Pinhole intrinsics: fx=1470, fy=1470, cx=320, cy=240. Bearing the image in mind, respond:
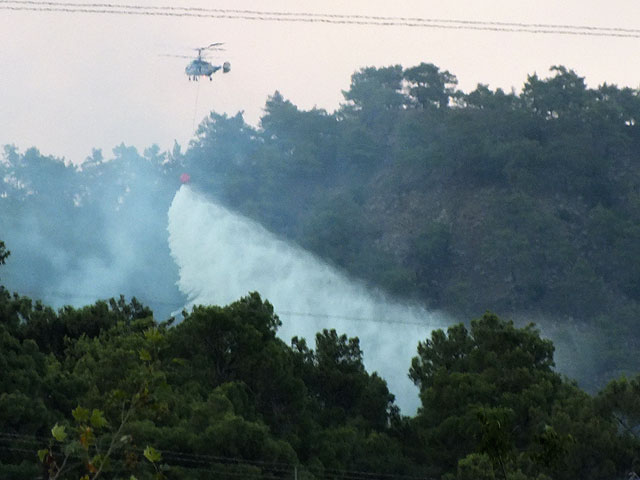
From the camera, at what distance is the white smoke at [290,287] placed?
291 feet

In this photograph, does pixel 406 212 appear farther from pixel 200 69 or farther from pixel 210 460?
pixel 210 460

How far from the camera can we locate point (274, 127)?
113 metres

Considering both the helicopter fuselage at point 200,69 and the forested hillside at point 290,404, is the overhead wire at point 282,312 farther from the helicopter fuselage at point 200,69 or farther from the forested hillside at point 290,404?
the forested hillside at point 290,404

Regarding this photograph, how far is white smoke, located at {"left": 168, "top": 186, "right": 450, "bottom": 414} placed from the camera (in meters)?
88.6

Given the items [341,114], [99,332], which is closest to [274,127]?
[341,114]

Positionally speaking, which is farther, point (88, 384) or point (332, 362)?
point (332, 362)

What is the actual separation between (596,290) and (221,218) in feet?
80.1

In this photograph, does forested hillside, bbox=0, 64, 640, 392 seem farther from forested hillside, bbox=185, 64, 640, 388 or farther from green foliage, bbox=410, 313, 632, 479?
green foliage, bbox=410, 313, 632, 479

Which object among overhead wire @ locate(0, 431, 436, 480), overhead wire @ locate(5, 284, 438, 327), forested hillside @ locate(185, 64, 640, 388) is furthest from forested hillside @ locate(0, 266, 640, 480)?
forested hillside @ locate(185, 64, 640, 388)

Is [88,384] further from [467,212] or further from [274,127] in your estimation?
[274,127]

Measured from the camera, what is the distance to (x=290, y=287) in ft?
319

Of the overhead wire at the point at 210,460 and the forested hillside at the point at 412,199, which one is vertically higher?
the forested hillside at the point at 412,199

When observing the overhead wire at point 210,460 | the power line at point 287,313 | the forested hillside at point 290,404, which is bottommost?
the overhead wire at point 210,460

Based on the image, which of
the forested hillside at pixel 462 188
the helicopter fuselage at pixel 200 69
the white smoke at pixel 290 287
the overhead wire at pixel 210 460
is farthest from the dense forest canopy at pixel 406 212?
the helicopter fuselage at pixel 200 69
